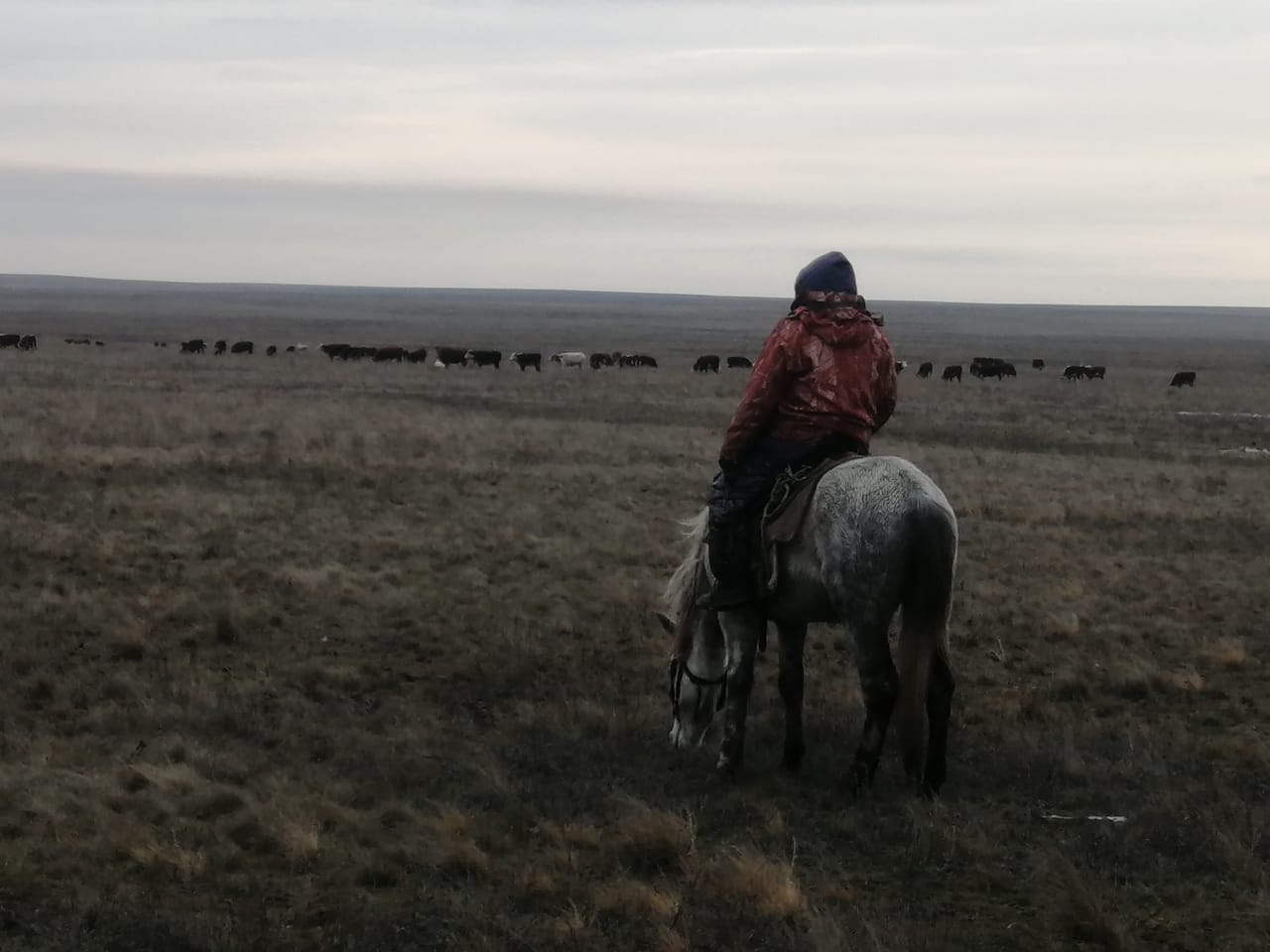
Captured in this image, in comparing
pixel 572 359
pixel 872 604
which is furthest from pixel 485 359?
pixel 872 604

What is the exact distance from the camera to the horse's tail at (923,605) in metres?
5.50

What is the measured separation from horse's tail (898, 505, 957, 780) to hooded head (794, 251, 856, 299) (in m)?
1.25

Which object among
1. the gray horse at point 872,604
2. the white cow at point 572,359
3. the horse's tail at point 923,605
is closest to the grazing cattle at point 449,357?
the white cow at point 572,359

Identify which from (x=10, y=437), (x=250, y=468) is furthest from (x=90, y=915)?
(x=10, y=437)

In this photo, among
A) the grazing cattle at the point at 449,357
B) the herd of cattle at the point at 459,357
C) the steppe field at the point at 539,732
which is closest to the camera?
the steppe field at the point at 539,732

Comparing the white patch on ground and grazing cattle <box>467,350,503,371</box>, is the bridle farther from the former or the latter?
grazing cattle <box>467,350,503,371</box>

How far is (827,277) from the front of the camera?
6035mm

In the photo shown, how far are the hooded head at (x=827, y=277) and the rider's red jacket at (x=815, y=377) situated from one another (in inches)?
1.7

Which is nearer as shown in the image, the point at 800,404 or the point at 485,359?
the point at 800,404

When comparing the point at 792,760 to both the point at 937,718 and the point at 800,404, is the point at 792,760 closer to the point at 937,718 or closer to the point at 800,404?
the point at 937,718

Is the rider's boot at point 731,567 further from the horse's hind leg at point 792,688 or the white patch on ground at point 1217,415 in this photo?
the white patch on ground at point 1217,415

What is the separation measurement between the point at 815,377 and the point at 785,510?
2.21ft

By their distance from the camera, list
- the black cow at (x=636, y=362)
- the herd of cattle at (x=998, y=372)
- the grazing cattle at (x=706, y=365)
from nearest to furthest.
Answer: the herd of cattle at (x=998, y=372) → the grazing cattle at (x=706, y=365) → the black cow at (x=636, y=362)

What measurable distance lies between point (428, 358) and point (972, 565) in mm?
43239
